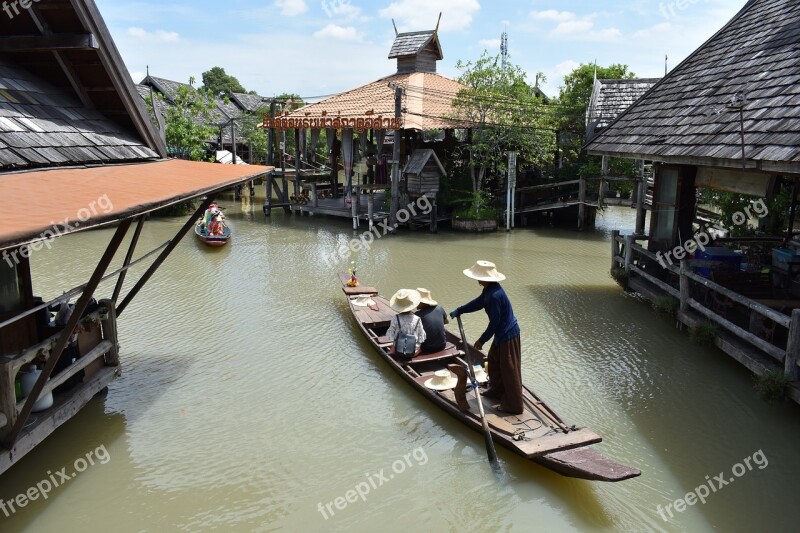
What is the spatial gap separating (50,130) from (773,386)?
9.51 meters

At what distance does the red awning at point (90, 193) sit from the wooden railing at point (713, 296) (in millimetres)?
7136

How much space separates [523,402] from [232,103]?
146 ft

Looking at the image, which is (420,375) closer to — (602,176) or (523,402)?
(523,402)

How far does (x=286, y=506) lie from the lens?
6242 millimetres

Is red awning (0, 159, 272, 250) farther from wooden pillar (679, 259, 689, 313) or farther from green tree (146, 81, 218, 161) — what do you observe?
green tree (146, 81, 218, 161)

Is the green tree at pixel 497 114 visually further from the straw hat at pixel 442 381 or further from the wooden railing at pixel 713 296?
the straw hat at pixel 442 381

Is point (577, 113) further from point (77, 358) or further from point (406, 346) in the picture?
point (77, 358)

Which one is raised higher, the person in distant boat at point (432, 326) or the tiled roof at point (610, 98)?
the tiled roof at point (610, 98)

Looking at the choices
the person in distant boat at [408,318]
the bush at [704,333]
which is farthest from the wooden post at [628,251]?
the person in distant boat at [408,318]

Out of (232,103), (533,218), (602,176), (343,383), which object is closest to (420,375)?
(343,383)

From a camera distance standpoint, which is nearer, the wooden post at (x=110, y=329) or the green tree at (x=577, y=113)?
the wooden post at (x=110, y=329)

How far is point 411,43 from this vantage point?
83.8 ft

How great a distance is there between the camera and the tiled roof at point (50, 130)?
22.2ft

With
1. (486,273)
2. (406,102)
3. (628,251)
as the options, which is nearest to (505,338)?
(486,273)
